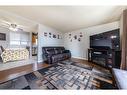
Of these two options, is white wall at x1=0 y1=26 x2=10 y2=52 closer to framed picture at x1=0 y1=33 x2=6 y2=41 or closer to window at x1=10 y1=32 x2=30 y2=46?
framed picture at x1=0 y1=33 x2=6 y2=41

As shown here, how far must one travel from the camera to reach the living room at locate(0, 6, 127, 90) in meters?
2.27

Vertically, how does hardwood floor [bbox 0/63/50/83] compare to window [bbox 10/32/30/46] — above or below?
below

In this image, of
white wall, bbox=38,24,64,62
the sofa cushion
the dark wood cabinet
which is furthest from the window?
the dark wood cabinet

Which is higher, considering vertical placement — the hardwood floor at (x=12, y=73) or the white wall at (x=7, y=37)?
the white wall at (x=7, y=37)

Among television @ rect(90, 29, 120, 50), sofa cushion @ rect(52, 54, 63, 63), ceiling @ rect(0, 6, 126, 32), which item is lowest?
sofa cushion @ rect(52, 54, 63, 63)

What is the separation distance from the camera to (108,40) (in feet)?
11.8

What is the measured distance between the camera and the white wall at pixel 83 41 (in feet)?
14.9

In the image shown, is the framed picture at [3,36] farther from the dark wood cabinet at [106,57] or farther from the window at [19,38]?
the dark wood cabinet at [106,57]

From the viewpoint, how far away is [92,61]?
4398 mm

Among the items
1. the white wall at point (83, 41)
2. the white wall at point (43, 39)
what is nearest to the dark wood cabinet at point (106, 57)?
the white wall at point (83, 41)
